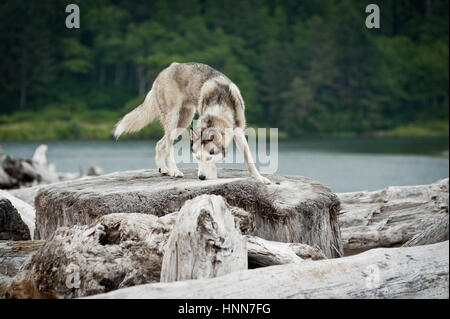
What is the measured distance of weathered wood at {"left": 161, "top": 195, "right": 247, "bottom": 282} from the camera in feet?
14.8

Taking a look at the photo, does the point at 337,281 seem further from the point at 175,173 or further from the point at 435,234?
the point at 175,173

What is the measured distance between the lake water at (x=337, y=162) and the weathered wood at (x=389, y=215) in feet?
46.5

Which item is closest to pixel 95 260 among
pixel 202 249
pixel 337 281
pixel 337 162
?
pixel 202 249

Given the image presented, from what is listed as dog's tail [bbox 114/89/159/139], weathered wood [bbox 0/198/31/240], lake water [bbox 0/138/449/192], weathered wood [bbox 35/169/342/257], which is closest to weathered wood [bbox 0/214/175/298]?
weathered wood [bbox 35/169/342/257]

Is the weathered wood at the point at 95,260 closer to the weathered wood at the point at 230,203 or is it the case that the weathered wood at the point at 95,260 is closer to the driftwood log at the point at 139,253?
the driftwood log at the point at 139,253

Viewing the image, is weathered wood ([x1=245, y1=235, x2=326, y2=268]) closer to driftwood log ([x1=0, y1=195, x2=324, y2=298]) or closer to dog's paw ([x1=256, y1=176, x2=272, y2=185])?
driftwood log ([x1=0, y1=195, x2=324, y2=298])

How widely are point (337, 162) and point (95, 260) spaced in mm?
31215

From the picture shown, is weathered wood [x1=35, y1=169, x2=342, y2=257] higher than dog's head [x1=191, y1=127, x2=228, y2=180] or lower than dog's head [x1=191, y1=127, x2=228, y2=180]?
lower

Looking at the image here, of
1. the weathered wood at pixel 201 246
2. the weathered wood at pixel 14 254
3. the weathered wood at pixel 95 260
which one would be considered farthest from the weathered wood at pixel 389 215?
the weathered wood at pixel 14 254

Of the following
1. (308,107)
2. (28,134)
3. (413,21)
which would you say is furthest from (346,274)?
(413,21)

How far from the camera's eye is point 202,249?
4.51 meters

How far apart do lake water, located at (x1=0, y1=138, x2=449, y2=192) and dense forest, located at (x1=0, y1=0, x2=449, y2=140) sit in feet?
44.6
